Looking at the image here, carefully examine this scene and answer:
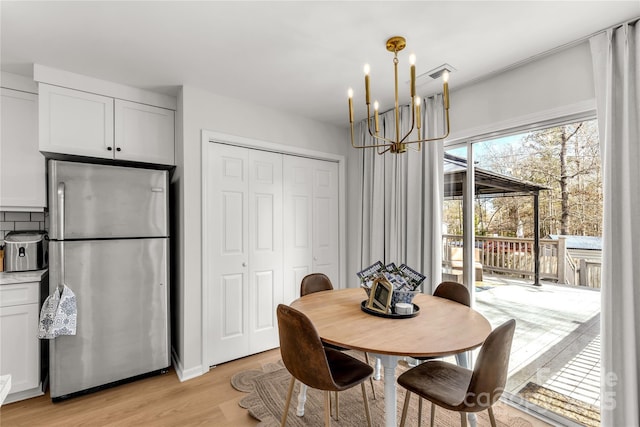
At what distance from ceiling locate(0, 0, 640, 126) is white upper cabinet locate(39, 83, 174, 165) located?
214 millimetres

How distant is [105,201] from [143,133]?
71 cm

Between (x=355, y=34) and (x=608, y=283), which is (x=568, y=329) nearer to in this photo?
(x=608, y=283)

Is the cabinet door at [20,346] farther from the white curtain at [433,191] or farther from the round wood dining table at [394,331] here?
the white curtain at [433,191]

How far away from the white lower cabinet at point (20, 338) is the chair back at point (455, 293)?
3.08 meters

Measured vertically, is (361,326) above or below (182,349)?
above

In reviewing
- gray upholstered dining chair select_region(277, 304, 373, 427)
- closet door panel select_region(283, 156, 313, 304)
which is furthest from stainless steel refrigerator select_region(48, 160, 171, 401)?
gray upholstered dining chair select_region(277, 304, 373, 427)

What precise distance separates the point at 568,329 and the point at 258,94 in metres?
3.14

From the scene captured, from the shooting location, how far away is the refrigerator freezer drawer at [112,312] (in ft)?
7.44

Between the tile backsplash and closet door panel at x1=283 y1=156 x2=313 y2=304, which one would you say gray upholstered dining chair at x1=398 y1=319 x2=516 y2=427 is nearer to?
closet door panel at x1=283 y1=156 x2=313 y2=304

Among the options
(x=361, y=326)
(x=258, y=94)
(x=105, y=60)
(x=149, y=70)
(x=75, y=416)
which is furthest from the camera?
(x=258, y=94)

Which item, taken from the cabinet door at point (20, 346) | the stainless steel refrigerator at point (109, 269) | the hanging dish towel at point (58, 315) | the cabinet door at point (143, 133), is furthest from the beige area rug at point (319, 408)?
the cabinet door at point (143, 133)

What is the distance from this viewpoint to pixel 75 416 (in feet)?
6.91

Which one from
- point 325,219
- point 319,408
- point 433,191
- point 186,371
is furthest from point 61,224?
point 433,191

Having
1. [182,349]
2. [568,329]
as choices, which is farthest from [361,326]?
[182,349]
